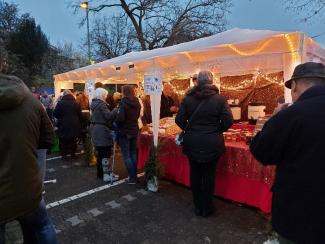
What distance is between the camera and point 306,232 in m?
1.51

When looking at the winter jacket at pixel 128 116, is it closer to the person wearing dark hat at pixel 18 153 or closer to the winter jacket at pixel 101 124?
the winter jacket at pixel 101 124

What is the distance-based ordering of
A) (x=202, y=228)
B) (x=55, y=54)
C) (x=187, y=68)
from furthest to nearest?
(x=55, y=54) → (x=187, y=68) → (x=202, y=228)

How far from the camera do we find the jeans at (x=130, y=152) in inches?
192

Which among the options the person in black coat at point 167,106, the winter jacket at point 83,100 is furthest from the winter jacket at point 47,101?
the person in black coat at point 167,106

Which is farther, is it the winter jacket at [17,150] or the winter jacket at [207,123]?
the winter jacket at [207,123]

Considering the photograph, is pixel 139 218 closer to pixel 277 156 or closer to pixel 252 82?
pixel 277 156

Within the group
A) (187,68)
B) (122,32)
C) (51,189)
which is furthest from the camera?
(122,32)

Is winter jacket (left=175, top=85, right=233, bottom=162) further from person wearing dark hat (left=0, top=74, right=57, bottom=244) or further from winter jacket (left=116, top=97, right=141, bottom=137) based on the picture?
person wearing dark hat (left=0, top=74, right=57, bottom=244)

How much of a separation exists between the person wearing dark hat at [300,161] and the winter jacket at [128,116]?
10.6 feet

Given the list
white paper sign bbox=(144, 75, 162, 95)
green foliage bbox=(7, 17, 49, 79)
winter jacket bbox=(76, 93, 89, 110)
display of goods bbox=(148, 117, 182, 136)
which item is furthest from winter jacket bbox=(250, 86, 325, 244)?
green foliage bbox=(7, 17, 49, 79)

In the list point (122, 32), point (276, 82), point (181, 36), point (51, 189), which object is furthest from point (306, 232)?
point (122, 32)

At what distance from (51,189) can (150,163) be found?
1.74 m

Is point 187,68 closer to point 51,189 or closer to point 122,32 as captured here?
point 51,189

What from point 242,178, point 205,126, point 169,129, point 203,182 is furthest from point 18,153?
point 169,129
